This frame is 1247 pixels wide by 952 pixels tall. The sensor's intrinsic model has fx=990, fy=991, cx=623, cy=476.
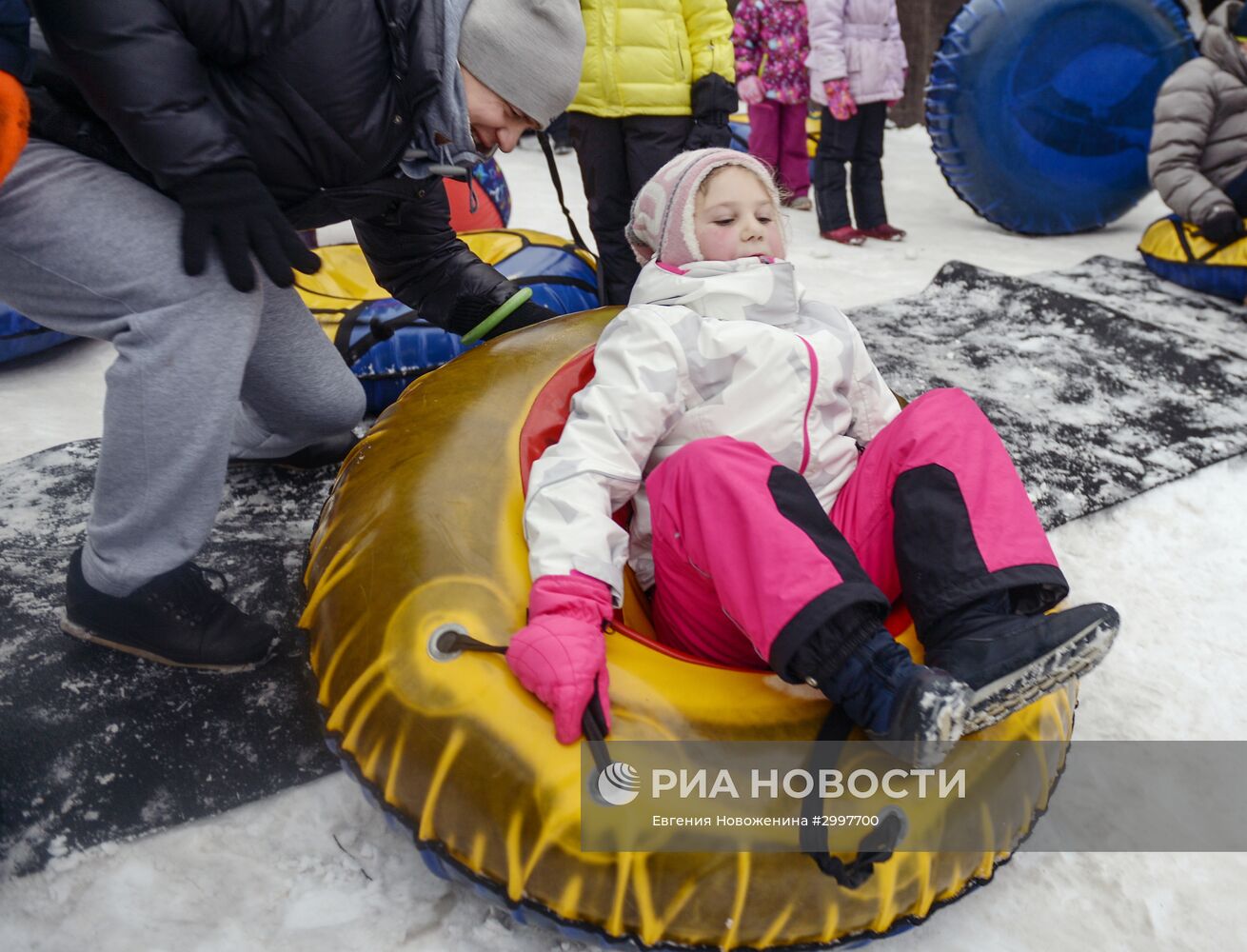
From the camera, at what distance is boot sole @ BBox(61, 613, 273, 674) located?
1.61m

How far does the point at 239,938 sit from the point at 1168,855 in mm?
1290

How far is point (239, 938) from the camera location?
1253 mm

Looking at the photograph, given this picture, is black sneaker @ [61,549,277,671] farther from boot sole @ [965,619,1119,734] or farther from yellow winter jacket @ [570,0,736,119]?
yellow winter jacket @ [570,0,736,119]

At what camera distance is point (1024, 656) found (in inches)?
44.6

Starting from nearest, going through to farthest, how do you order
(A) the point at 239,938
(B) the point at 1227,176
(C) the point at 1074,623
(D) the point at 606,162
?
(C) the point at 1074,623 < (A) the point at 239,938 < (D) the point at 606,162 < (B) the point at 1227,176

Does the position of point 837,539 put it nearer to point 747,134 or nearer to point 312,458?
point 312,458

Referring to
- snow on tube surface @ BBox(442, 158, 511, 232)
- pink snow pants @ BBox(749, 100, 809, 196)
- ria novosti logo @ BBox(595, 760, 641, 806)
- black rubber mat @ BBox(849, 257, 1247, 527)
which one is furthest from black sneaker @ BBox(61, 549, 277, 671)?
pink snow pants @ BBox(749, 100, 809, 196)

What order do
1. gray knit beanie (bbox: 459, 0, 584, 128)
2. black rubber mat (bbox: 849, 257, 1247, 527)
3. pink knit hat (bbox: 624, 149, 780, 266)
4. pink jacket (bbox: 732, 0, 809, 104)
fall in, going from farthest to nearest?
pink jacket (bbox: 732, 0, 809, 104)
black rubber mat (bbox: 849, 257, 1247, 527)
pink knit hat (bbox: 624, 149, 780, 266)
gray knit beanie (bbox: 459, 0, 584, 128)

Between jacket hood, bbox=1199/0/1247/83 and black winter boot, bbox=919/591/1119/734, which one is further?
jacket hood, bbox=1199/0/1247/83

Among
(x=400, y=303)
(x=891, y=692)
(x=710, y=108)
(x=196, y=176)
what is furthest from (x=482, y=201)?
(x=891, y=692)

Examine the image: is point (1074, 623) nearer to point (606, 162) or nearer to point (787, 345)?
point (787, 345)

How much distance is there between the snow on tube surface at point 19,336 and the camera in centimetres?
286

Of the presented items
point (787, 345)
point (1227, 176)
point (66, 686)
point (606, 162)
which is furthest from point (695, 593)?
point (1227, 176)

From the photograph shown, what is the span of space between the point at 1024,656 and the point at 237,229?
1086 millimetres
